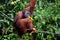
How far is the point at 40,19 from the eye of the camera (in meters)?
4.51

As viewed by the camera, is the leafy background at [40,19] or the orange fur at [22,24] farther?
the leafy background at [40,19]

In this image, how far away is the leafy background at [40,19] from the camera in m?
4.50

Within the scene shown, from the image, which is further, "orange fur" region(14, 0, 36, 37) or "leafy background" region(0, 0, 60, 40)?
"leafy background" region(0, 0, 60, 40)

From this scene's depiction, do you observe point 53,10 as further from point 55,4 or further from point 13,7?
point 13,7

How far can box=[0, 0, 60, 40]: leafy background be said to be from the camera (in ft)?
14.8

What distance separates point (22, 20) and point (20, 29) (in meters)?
0.14

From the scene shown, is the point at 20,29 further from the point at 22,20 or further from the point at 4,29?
the point at 4,29

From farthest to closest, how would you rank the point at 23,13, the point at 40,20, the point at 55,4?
1. the point at 55,4
2. the point at 40,20
3. the point at 23,13

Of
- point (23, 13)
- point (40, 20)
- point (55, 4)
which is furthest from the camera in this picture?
point (55, 4)

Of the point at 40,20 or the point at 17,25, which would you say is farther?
the point at 40,20

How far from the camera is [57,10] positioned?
470 centimetres

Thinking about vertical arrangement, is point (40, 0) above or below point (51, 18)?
above

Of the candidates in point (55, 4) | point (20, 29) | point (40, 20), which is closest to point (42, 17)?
point (40, 20)

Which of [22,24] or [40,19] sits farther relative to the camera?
[40,19]
